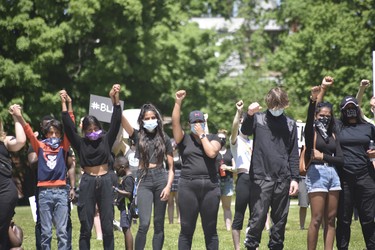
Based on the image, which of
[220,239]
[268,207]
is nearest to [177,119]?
[268,207]

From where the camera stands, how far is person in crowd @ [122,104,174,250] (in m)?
12.2

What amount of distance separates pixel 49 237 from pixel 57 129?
1.45 m

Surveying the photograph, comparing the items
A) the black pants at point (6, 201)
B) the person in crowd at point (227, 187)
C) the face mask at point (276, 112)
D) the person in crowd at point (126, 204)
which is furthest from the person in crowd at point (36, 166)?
the person in crowd at point (227, 187)

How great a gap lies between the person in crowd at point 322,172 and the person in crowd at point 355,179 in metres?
0.21

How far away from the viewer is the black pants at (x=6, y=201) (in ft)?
36.5

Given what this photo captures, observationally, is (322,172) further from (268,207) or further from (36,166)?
(36,166)

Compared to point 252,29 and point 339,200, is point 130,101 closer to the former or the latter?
point 252,29

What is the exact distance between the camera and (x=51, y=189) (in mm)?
12242

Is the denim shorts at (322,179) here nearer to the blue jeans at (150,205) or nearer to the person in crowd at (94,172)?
the blue jeans at (150,205)

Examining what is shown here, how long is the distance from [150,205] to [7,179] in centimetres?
202

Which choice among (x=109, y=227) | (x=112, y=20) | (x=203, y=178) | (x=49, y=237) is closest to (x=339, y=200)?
(x=203, y=178)

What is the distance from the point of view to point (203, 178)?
11719 mm

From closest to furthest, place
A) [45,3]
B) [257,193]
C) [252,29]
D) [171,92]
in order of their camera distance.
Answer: [257,193] → [45,3] → [171,92] → [252,29]

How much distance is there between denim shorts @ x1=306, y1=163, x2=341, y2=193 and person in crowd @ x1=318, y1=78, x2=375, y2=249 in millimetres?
355
